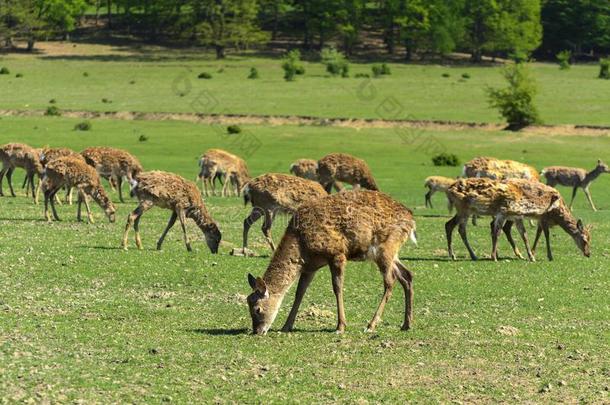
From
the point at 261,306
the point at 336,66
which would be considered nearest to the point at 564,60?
the point at 336,66

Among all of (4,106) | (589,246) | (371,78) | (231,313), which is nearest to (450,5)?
(371,78)

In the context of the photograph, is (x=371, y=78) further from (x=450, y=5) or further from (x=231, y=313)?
(x=231, y=313)

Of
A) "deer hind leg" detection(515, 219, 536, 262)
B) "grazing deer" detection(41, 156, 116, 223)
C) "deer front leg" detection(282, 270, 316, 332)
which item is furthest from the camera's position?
"grazing deer" detection(41, 156, 116, 223)

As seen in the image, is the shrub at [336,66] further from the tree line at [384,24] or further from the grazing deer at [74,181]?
the grazing deer at [74,181]

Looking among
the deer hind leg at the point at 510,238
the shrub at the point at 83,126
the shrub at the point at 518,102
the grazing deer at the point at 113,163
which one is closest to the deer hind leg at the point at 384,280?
the deer hind leg at the point at 510,238

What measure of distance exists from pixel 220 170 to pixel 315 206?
24.5m

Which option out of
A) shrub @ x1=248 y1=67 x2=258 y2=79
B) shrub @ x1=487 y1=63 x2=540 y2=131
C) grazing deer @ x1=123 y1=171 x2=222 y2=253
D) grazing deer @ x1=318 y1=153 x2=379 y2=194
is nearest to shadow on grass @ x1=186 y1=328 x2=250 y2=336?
grazing deer @ x1=123 y1=171 x2=222 y2=253

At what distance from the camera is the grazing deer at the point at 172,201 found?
22.1 meters

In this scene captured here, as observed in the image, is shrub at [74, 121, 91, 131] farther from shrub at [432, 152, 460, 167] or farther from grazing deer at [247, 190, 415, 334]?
grazing deer at [247, 190, 415, 334]

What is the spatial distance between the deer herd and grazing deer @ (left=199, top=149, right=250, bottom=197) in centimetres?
4

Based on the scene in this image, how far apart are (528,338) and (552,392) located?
2.63 meters

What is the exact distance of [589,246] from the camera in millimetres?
24297

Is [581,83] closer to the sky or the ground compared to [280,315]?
closer to the ground

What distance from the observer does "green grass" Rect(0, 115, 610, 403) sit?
39.2 feet
